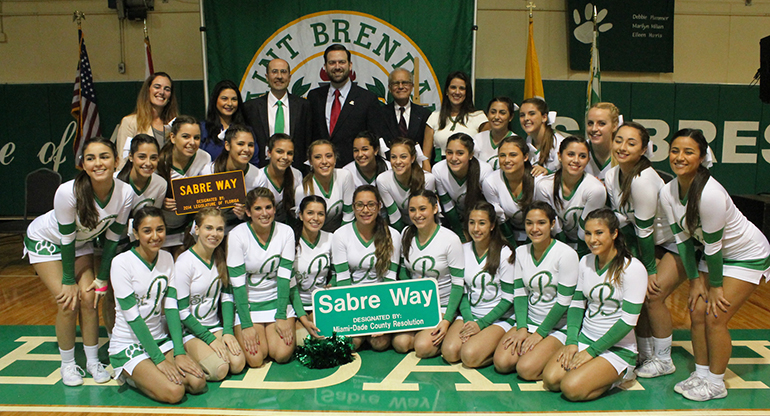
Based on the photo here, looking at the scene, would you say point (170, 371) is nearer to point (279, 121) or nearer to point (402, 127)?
point (279, 121)

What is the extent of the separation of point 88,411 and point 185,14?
5721mm

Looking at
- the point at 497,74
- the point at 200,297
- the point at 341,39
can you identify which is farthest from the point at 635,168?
the point at 497,74

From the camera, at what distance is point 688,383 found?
2.93 metres

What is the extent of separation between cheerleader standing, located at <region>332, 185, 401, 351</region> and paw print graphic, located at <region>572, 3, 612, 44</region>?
484 centimetres

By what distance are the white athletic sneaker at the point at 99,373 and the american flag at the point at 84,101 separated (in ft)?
12.9

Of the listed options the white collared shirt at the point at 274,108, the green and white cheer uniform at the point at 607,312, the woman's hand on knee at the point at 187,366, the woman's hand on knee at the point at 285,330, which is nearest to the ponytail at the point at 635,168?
the green and white cheer uniform at the point at 607,312

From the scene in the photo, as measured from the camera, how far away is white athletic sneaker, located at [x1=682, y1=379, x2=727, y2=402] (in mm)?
2848

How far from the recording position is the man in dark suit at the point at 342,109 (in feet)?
13.8

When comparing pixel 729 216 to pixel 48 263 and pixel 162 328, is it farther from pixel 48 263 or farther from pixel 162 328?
pixel 48 263

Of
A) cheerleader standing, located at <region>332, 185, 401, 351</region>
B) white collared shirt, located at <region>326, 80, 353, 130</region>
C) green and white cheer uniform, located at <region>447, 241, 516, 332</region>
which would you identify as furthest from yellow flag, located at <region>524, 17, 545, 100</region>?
cheerleader standing, located at <region>332, 185, 401, 351</region>

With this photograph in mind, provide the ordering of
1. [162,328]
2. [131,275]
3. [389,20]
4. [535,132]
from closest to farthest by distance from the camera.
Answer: [131,275]
[162,328]
[535,132]
[389,20]

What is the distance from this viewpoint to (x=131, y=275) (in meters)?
2.96

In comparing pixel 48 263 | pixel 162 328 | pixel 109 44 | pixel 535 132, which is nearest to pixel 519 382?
pixel 535 132

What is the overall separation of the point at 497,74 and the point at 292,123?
13.0 feet
